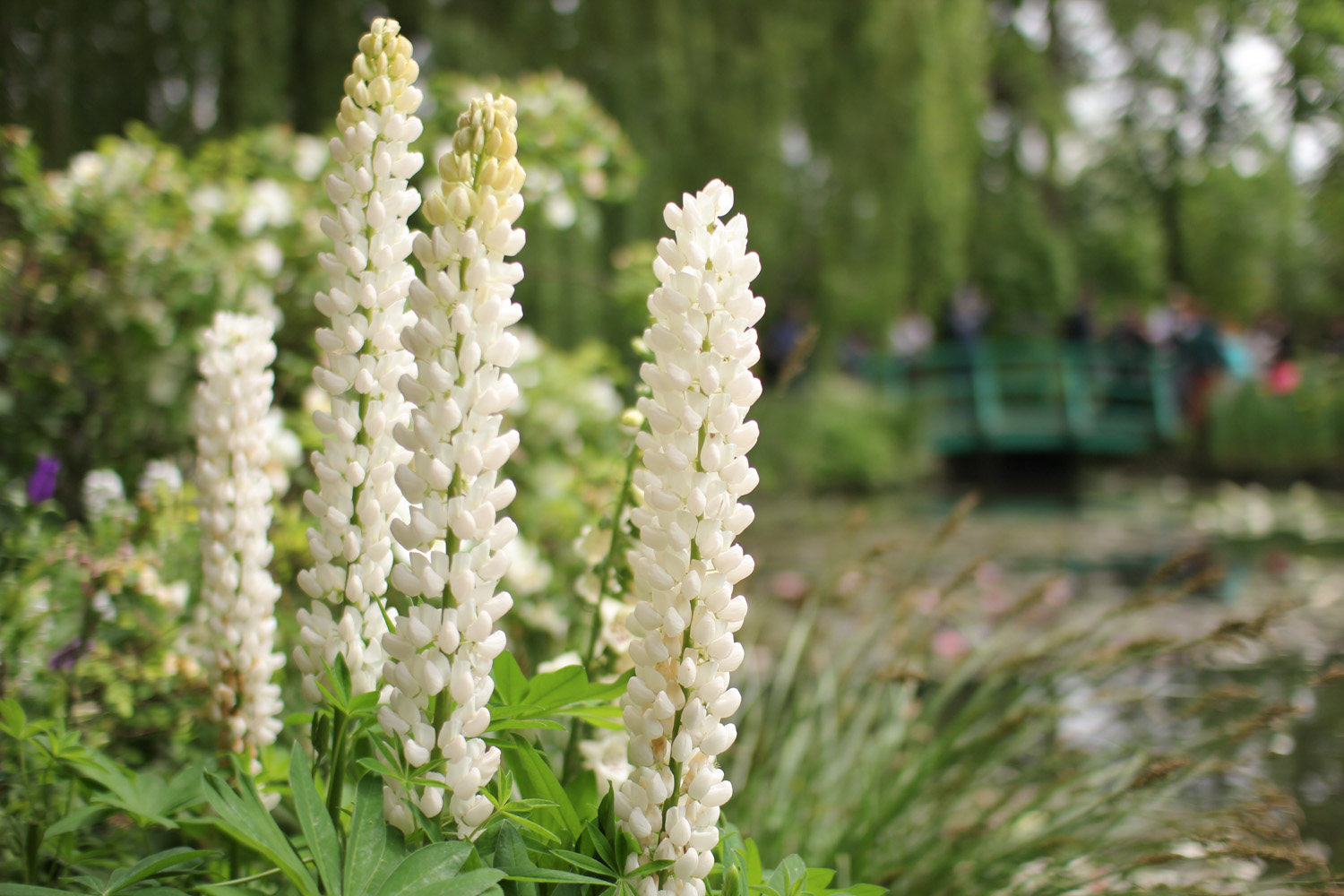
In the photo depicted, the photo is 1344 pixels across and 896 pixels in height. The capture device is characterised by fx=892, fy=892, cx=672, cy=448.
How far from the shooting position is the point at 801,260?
24.3ft

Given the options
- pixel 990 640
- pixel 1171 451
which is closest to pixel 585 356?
pixel 990 640

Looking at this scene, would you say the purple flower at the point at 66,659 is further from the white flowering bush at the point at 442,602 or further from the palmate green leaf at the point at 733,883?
the palmate green leaf at the point at 733,883

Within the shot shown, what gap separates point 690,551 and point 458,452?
22cm

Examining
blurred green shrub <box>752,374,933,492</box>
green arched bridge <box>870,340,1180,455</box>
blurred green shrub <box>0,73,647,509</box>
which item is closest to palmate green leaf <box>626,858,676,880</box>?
blurred green shrub <box>0,73,647,509</box>

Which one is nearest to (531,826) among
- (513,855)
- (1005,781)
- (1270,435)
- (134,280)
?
(513,855)

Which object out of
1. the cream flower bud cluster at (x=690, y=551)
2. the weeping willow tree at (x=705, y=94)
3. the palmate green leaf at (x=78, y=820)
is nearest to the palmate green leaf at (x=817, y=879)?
the cream flower bud cluster at (x=690, y=551)

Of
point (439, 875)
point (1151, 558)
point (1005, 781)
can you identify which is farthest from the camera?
point (1151, 558)

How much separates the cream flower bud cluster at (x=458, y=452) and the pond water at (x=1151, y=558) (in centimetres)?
103

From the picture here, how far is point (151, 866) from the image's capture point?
805 mm

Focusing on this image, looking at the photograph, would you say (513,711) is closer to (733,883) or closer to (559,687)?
(559,687)

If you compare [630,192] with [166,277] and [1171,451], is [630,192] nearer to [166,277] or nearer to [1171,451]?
[166,277]

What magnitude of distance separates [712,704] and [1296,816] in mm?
1761

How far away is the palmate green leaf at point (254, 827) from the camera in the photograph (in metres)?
0.71

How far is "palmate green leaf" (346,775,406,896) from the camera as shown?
2.40 feet
